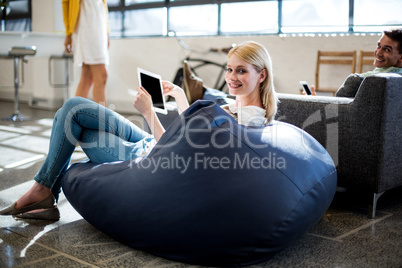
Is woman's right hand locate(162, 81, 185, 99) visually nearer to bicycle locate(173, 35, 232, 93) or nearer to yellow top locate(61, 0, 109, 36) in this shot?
yellow top locate(61, 0, 109, 36)

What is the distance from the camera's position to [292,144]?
66.8 inches

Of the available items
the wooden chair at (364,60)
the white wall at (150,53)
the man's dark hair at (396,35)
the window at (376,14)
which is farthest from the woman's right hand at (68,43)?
the window at (376,14)

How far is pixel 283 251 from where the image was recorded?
1.76 m

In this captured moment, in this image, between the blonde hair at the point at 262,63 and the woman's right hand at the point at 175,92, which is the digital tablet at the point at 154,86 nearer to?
the woman's right hand at the point at 175,92

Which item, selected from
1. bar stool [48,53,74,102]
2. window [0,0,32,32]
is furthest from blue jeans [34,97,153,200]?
window [0,0,32,32]

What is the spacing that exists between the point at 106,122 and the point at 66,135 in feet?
0.62

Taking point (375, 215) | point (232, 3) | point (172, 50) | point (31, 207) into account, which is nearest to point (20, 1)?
point (172, 50)

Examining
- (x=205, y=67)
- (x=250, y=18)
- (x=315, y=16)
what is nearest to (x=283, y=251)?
(x=315, y=16)

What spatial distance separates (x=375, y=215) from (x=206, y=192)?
3.79 ft

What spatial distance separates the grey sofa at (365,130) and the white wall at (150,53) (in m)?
2.68

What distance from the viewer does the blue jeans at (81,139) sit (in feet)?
6.35

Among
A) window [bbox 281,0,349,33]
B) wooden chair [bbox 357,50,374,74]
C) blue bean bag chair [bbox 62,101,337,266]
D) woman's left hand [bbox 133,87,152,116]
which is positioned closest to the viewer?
blue bean bag chair [bbox 62,101,337,266]

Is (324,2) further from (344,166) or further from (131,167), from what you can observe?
(131,167)

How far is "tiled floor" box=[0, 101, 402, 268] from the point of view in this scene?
1646mm
